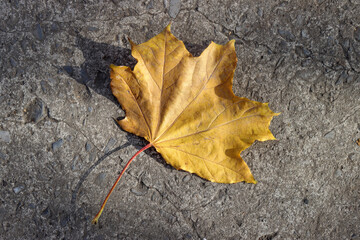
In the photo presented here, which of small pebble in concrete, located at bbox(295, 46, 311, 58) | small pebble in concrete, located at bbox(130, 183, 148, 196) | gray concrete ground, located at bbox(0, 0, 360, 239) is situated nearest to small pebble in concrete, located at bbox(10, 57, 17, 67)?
gray concrete ground, located at bbox(0, 0, 360, 239)

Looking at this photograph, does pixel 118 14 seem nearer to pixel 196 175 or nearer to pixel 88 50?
pixel 88 50

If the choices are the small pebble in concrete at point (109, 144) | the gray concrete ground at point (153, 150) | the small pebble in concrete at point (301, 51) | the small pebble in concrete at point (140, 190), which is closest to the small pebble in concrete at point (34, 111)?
the gray concrete ground at point (153, 150)

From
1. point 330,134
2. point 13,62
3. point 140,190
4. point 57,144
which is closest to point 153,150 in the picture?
point 140,190

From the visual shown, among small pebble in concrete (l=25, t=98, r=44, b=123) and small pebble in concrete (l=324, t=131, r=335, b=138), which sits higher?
small pebble in concrete (l=324, t=131, r=335, b=138)

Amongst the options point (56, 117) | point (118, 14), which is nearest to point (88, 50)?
point (118, 14)

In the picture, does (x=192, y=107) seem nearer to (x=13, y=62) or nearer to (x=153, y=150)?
(x=153, y=150)

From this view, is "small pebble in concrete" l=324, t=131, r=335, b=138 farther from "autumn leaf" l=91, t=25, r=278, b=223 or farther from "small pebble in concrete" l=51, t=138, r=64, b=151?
"small pebble in concrete" l=51, t=138, r=64, b=151

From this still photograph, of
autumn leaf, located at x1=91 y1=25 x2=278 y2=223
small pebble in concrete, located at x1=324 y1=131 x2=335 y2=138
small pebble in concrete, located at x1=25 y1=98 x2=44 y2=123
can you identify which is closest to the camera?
autumn leaf, located at x1=91 y1=25 x2=278 y2=223
